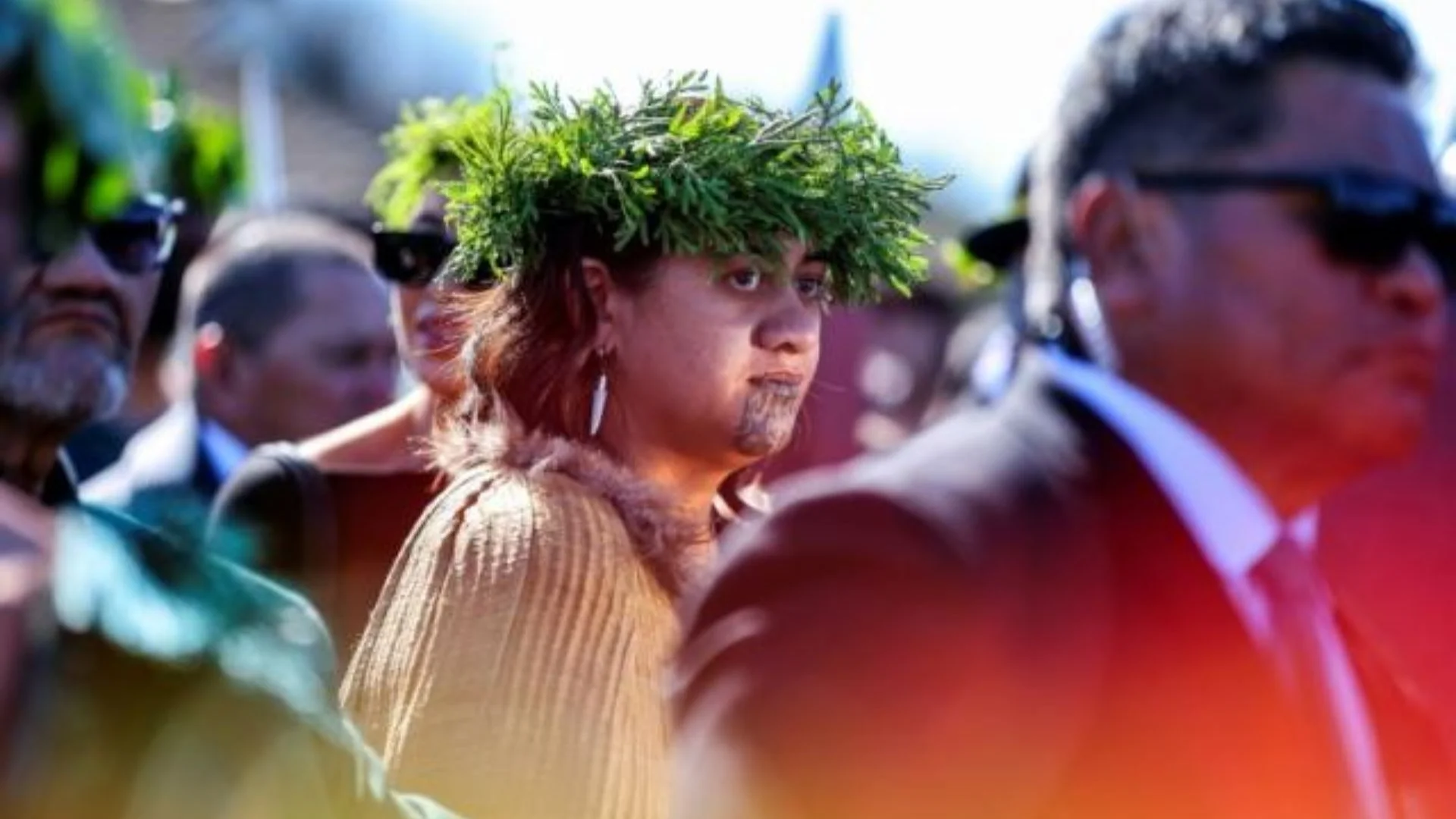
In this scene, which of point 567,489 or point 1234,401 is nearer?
point 1234,401

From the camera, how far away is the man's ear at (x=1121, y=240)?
2.88m

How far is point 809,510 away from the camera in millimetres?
2629

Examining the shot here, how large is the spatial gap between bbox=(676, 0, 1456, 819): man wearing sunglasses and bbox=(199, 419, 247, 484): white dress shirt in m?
4.46

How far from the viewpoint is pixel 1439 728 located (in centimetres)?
305

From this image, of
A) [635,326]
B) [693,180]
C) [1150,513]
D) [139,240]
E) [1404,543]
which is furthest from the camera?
[139,240]

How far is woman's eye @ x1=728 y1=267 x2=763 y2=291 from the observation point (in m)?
4.40

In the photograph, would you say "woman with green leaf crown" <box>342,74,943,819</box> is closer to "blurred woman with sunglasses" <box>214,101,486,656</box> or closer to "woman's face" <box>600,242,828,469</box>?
"woman's face" <box>600,242,828,469</box>

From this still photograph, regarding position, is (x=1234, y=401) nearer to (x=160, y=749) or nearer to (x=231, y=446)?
(x=160, y=749)

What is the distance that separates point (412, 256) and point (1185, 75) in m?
3.27

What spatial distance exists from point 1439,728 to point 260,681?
50.9 inches

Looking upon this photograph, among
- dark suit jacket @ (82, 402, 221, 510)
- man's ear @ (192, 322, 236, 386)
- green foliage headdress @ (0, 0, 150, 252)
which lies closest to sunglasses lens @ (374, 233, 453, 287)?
dark suit jacket @ (82, 402, 221, 510)

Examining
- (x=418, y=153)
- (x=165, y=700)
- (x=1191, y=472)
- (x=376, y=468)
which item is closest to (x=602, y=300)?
(x=376, y=468)

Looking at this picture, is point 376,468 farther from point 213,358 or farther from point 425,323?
point 213,358

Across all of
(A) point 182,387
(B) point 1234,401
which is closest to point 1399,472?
(B) point 1234,401
